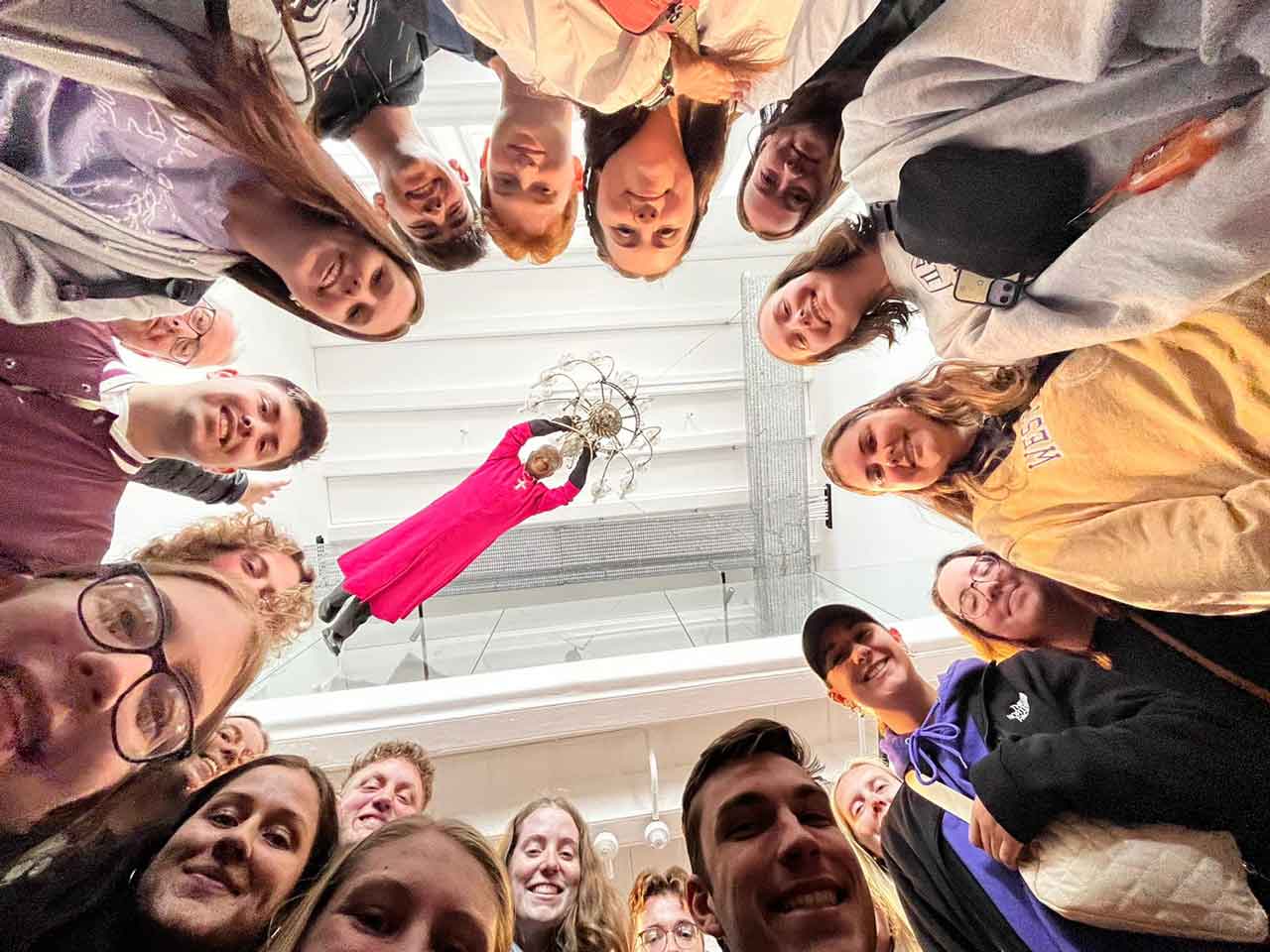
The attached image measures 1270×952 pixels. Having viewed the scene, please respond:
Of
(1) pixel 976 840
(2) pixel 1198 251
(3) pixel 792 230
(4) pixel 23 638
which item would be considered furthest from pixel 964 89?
(4) pixel 23 638

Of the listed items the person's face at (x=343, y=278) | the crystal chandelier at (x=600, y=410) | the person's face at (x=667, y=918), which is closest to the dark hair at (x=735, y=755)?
the person's face at (x=667, y=918)

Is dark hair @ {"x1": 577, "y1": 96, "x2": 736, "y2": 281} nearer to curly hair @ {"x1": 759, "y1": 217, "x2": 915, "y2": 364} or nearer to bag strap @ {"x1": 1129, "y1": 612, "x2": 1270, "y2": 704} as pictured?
curly hair @ {"x1": 759, "y1": 217, "x2": 915, "y2": 364}

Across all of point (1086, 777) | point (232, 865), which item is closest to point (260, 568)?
point (232, 865)

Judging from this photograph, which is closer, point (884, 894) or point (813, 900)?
point (813, 900)

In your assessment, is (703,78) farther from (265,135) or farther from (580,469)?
(580,469)

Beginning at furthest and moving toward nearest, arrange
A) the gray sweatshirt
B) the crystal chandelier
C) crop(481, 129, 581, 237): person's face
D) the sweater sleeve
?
1. the crystal chandelier
2. crop(481, 129, 581, 237): person's face
3. the sweater sleeve
4. the gray sweatshirt

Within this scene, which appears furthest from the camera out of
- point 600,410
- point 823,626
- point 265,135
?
point 600,410

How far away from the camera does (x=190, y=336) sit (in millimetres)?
1096

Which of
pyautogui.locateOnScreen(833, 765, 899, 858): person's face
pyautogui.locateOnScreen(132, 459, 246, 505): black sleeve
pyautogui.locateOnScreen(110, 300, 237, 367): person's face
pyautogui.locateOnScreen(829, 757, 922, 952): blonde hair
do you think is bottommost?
pyautogui.locateOnScreen(829, 757, 922, 952): blonde hair

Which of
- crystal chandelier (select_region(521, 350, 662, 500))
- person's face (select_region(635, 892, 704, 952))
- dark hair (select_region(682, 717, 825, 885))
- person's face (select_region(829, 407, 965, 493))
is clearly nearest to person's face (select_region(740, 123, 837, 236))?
person's face (select_region(829, 407, 965, 493))

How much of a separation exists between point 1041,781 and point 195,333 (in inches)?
67.8

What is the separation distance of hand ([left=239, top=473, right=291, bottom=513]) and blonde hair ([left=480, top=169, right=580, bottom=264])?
0.68 meters

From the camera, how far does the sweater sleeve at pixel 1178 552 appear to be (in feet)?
3.30

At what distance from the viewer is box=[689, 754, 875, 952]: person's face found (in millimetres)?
1092
